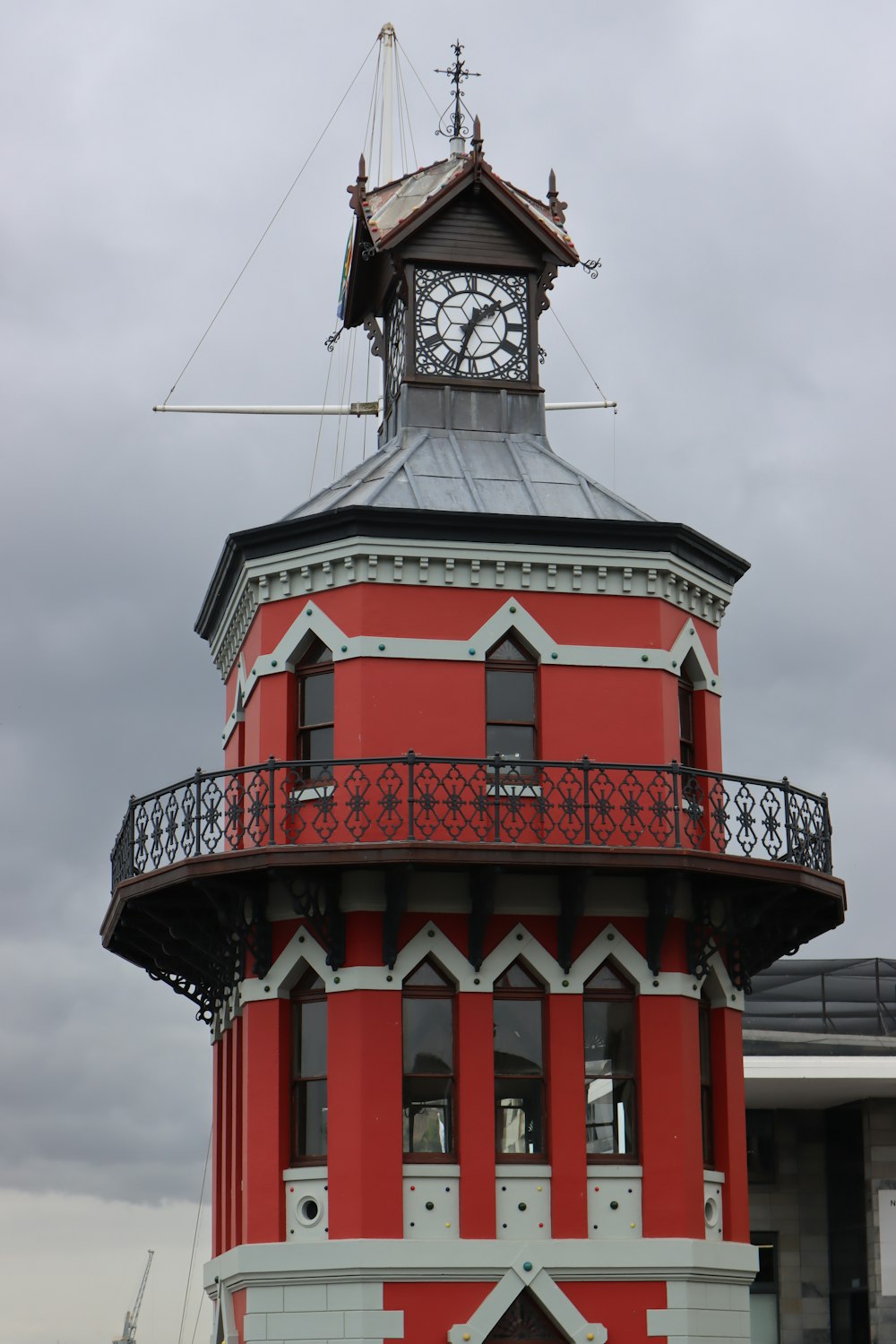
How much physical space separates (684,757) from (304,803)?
5.08m

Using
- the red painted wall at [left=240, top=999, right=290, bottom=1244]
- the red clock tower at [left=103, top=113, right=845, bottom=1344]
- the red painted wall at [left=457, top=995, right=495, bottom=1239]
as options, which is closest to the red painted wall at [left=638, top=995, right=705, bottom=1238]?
the red clock tower at [left=103, top=113, right=845, bottom=1344]

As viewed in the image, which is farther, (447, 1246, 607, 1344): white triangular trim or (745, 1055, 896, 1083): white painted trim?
(745, 1055, 896, 1083): white painted trim

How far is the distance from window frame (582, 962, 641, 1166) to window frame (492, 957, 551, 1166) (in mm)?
476

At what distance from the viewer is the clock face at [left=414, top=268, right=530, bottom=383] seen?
29969 millimetres

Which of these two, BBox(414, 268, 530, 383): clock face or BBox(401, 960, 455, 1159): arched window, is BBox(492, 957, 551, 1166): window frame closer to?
BBox(401, 960, 455, 1159): arched window

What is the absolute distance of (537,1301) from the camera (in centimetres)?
2420

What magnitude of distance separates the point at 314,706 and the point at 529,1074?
17.1ft

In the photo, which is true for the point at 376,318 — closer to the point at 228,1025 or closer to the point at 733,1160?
the point at 228,1025

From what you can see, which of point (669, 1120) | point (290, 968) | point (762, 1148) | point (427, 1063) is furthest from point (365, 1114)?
point (762, 1148)

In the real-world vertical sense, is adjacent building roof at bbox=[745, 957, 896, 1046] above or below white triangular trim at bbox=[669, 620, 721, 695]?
below

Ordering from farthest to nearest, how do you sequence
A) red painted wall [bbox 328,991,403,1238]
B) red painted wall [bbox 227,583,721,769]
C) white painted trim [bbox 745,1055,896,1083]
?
white painted trim [bbox 745,1055,896,1083] → red painted wall [bbox 227,583,721,769] → red painted wall [bbox 328,991,403,1238]

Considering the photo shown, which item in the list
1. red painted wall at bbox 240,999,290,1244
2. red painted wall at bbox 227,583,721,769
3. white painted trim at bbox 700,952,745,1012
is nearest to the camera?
red painted wall at bbox 240,999,290,1244

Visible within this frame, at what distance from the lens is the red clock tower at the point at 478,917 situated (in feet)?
79.6

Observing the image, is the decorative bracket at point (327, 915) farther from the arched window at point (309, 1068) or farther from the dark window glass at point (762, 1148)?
the dark window glass at point (762, 1148)
